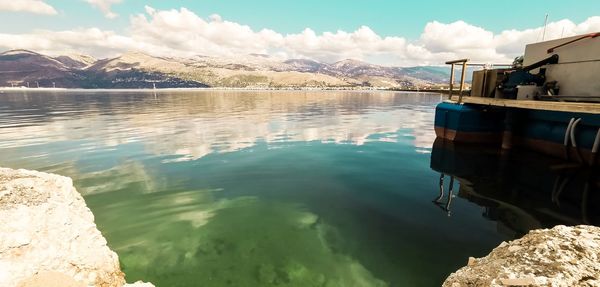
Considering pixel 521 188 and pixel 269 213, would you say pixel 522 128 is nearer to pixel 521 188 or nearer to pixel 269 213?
pixel 521 188

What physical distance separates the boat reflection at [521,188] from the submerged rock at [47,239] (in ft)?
31.3

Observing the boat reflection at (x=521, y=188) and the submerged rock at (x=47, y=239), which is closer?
the submerged rock at (x=47, y=239)

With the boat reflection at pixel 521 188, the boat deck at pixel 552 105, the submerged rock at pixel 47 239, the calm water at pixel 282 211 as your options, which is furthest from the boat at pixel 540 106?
the submerged rock at pixel 47 239

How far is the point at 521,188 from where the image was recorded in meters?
12.1

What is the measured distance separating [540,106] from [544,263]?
13.7m

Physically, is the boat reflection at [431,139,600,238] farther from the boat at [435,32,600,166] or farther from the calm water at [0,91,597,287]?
the boat at [435,32,600,166]

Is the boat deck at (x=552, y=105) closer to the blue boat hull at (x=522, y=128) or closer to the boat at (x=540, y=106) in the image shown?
the boat at (x=540, y=106)

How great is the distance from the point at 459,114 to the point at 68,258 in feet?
69.9

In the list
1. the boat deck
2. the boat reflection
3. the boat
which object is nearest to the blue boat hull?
the boat

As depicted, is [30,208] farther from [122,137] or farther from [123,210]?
[122,137]

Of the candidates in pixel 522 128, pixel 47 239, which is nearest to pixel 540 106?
pixel 522 128

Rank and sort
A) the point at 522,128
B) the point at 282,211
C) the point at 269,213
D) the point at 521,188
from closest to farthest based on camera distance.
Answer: the point at 269,213 < the point at 282,211 < the point at 521,188 < the point at 522,128

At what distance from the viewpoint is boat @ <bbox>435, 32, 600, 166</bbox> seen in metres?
14.5

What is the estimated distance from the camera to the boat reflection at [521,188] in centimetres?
928
